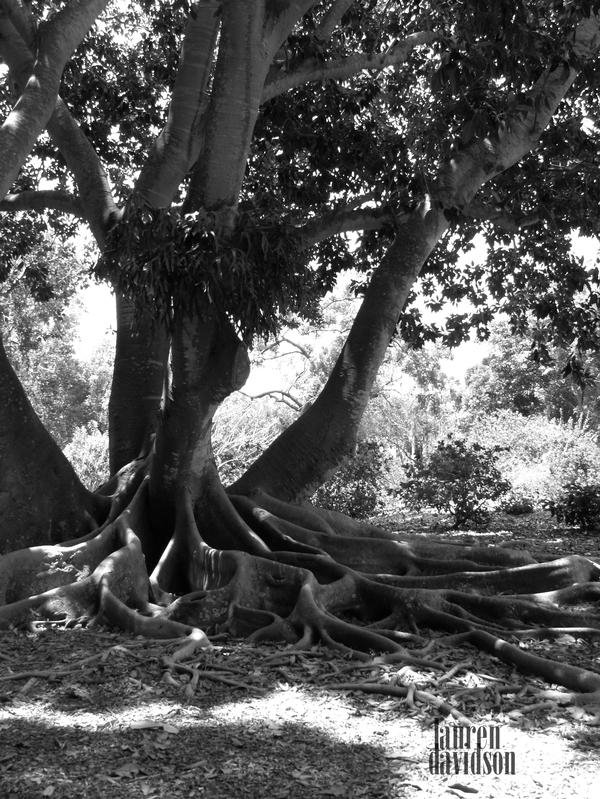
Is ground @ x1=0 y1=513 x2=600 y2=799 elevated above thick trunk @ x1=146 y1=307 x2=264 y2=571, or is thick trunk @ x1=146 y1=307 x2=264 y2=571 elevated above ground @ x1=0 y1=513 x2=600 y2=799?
thick trunk @ x1=146 y1=307 x2=264 y2=571

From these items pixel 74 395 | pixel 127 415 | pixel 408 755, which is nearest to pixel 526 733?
pixel 408 755

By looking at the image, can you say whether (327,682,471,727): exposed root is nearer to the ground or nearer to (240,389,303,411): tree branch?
the ground

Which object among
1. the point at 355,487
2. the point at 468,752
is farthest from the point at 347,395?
the point at 355,487

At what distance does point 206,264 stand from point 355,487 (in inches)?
381

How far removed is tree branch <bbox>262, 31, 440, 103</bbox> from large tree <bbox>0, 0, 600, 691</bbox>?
0.03 m

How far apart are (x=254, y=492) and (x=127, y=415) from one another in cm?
164

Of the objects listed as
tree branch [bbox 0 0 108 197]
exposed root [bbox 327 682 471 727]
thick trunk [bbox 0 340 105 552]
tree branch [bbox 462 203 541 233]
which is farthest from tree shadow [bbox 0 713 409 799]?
tree branch [bbox 462 203 541 233]

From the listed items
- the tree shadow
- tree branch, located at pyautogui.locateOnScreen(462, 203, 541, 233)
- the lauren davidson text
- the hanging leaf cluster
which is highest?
tree branch, located at pyautogui.locateOnScreen(462, 203, 541, 233)

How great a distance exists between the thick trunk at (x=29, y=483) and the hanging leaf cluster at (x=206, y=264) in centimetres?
179

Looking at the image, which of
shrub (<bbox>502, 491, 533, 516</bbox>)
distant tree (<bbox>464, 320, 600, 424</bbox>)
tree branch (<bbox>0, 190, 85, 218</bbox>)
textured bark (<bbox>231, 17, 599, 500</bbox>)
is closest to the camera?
textured bark (<bbox>231, 17, 599, 500</bbox>)

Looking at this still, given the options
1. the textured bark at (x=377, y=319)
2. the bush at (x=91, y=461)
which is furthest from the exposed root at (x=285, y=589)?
the bush at (x=91, y=461)

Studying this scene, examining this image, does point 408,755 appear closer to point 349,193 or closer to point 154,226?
point 154,226

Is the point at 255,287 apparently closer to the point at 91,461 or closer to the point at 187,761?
the point at 187,761

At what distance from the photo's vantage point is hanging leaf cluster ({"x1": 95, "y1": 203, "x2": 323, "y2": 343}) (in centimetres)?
548
